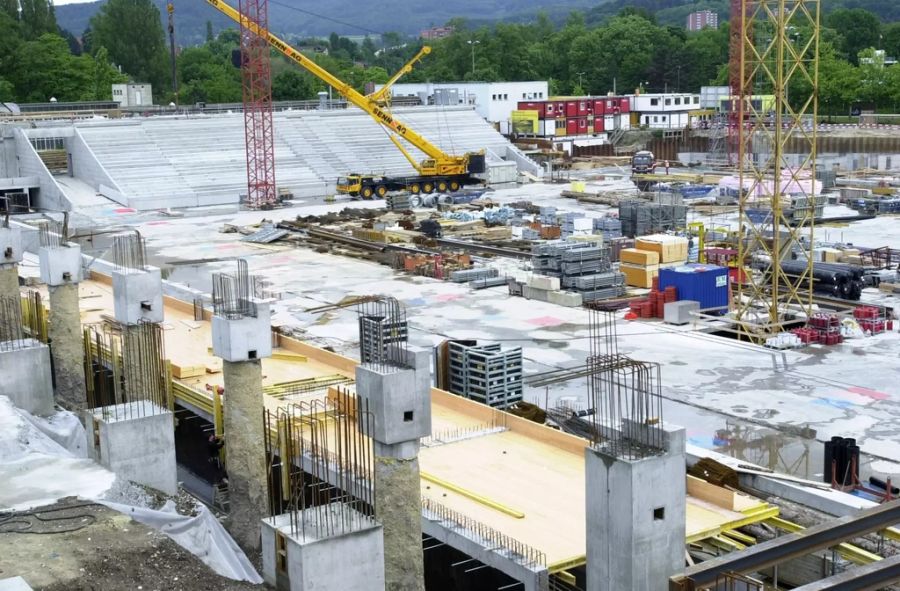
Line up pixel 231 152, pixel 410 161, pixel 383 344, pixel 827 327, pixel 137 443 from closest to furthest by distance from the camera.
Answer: pixel 383 344, pixel 137 443, pixel 827 327, pixel 410 161, pixel 231 152

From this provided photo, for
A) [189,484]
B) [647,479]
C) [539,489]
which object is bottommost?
[189,484]

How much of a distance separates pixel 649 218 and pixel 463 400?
83.1 feet

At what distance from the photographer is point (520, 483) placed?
59.0 feet

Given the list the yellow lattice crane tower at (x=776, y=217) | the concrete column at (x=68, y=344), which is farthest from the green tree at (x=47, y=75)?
the concrete column at (x=68, y=344)

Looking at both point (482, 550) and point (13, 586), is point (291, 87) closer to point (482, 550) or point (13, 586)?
point (482, 550)

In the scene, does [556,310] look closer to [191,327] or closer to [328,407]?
[191,327]

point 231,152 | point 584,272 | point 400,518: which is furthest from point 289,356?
point 231,152

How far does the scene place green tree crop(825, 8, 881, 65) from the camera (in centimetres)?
13362

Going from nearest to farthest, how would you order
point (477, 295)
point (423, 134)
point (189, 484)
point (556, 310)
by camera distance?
point (189, 484) → point (556, 310) → point (477, 295) → point (423, 134)

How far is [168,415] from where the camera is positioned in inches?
777

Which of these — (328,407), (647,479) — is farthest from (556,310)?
(647,479)

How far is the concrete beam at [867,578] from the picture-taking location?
13.3 meters

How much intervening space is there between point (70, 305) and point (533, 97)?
7282 centimetres

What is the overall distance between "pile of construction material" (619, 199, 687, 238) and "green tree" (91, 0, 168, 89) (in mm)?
82325
